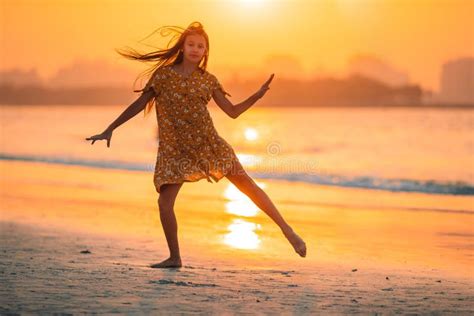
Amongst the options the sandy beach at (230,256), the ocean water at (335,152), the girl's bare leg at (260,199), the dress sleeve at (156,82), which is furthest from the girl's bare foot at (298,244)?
the ocean water at (335,152)

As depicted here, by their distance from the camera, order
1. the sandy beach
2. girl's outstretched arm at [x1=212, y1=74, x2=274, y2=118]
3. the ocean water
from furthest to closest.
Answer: the ocean water < girl's outstretched arm at [x1=212, y1=74, x2=274, y2=118] < the sandy beach

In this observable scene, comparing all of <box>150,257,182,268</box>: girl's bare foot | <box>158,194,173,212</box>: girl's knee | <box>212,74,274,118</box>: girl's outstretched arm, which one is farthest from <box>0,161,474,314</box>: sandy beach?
<box>212,74,274,118</box>: girl's outstretched arm

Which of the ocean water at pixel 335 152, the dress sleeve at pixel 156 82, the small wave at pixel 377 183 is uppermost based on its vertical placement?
the ocean water at pixel 335 152

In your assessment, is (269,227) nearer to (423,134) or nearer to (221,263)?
(221,263)

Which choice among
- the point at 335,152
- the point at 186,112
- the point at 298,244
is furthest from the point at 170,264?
the point at 335,152

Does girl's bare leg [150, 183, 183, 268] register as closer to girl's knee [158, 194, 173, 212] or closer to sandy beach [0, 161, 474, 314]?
girl's knee [158, 194, 173, 212]

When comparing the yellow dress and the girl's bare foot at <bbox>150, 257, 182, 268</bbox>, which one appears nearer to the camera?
the yellow dress

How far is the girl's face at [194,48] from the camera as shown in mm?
6957

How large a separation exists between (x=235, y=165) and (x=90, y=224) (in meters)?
3.52

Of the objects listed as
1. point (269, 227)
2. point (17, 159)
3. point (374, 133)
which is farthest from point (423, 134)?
point (269, 227)

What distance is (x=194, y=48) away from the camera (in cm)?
696

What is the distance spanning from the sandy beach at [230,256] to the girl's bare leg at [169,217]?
7.4 inches

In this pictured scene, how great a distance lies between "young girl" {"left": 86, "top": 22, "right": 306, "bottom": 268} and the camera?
6957 mm

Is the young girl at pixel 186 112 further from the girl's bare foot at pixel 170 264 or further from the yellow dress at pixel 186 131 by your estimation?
the girl's bare foot at pixel 170 264
